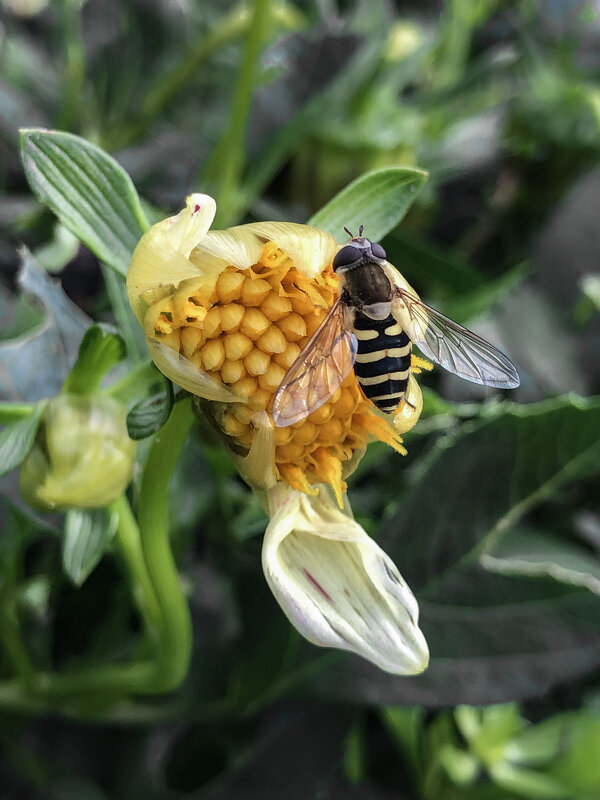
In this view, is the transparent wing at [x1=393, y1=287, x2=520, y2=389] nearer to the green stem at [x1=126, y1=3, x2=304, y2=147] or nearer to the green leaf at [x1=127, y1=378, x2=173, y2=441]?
the green leaf at [x1=127, y1=378, x2=173, y2=441]

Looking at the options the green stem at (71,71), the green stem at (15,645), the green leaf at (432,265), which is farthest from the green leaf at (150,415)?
the green stem at (71,71)

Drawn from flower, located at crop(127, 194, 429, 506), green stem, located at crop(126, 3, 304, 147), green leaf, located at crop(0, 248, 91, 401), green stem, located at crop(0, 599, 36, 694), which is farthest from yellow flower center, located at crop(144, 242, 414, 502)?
green stem, located at crop(126, 3, 304, 147)

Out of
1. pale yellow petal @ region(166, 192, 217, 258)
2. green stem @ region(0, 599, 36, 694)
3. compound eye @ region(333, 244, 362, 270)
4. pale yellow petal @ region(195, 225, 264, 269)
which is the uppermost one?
pale yellow petal @ region(166, 192, 217, 258)

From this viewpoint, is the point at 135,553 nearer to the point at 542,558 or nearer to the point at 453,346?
the point at 453,346

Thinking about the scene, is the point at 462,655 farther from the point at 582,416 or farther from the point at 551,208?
the point at 551,208

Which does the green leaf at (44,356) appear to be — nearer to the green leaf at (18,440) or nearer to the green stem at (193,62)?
the green leaf at (18,440)

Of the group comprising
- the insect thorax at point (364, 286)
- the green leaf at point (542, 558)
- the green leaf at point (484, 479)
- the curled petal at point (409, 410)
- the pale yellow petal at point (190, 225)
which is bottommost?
the green leaf at point (542, 558)

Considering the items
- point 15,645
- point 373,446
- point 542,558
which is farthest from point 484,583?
point 15,645
